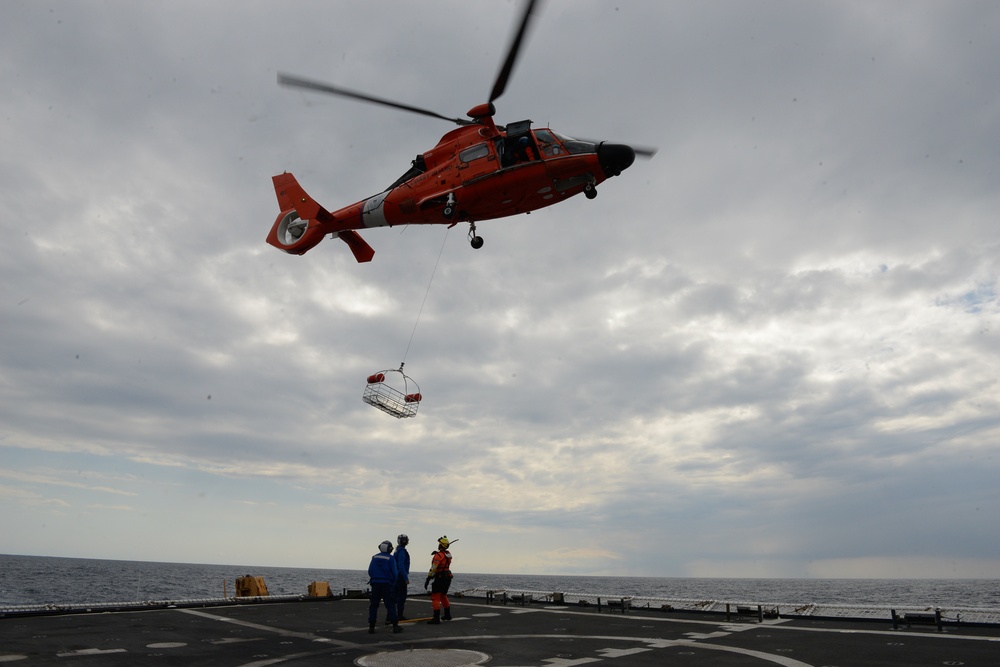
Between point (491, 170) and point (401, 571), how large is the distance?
468 inches

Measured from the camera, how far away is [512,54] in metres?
16.7

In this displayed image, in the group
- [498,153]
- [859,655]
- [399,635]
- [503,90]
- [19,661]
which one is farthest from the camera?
[498,153]

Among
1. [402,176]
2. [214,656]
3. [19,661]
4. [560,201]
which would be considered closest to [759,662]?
[214,656]

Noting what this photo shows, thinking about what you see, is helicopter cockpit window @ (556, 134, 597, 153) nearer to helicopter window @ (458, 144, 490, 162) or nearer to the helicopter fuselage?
the helicopter fuselage

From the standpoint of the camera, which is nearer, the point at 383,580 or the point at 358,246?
the point at 383,580

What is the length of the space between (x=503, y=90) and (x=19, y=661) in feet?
55.4

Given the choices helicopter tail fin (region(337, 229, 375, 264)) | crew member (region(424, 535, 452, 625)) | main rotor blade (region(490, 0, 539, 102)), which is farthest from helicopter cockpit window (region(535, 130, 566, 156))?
crew member (region(424, 535, 452, 625))

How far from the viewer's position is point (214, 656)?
1217 centimetres

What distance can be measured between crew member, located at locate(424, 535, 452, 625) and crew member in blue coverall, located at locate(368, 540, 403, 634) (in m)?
1.85

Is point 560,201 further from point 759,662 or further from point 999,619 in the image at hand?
point 999,619

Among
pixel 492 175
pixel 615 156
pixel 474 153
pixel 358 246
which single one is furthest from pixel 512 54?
pixel 358 246

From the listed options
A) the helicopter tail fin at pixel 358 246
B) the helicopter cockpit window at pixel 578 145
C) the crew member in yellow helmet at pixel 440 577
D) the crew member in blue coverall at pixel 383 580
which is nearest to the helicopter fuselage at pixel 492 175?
the helicopter cockpit window at pixel 578 145

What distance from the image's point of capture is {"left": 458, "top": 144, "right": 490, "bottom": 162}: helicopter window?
68.2ft

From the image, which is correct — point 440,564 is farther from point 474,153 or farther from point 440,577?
point 474,153
